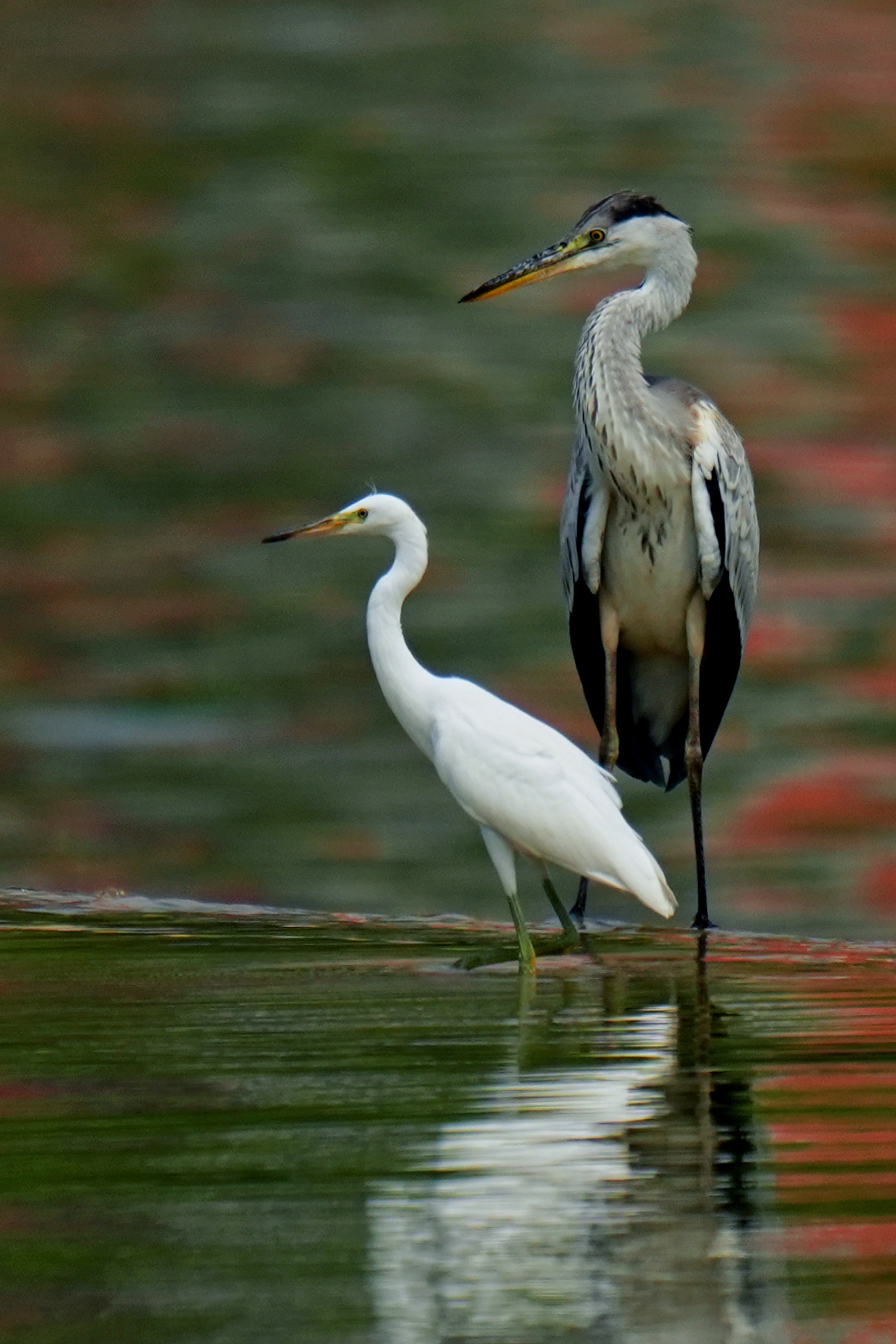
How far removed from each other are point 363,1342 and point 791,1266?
1.80 feet

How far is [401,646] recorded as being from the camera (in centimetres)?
615

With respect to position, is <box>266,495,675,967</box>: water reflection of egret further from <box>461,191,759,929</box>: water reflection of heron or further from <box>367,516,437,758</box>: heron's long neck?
<box>461,191,759,929</box>: water reflection of heron

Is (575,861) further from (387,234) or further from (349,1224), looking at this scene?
(387,234)

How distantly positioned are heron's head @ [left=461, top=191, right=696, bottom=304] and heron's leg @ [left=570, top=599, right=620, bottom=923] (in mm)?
987

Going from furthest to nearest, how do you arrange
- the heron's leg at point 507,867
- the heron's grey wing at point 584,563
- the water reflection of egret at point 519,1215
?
the heron's grey wing at point 584,563 < the heron's leg at point 507,867 < the water reflection of egret at point 519,1215

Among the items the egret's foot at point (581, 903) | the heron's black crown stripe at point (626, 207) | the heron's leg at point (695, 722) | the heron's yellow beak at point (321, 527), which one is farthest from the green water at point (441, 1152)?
the heron's black crown stripe at point (626, 207)

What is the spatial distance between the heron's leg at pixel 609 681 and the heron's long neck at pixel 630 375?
42 centimetres

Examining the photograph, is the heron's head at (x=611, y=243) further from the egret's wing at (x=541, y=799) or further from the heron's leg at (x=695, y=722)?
the egret's wing at (x=541, y=799)

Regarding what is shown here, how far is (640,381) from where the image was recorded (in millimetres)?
7148

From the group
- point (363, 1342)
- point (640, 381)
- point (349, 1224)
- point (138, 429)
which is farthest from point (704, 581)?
point (363, 1342)

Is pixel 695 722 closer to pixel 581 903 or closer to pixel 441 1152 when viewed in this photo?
pixel 581 903

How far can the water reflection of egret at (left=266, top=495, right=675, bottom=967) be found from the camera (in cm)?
567

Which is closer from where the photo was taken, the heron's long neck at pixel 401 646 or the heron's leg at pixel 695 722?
the heron's long neck at pixel 401 646

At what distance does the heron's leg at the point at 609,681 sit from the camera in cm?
716
